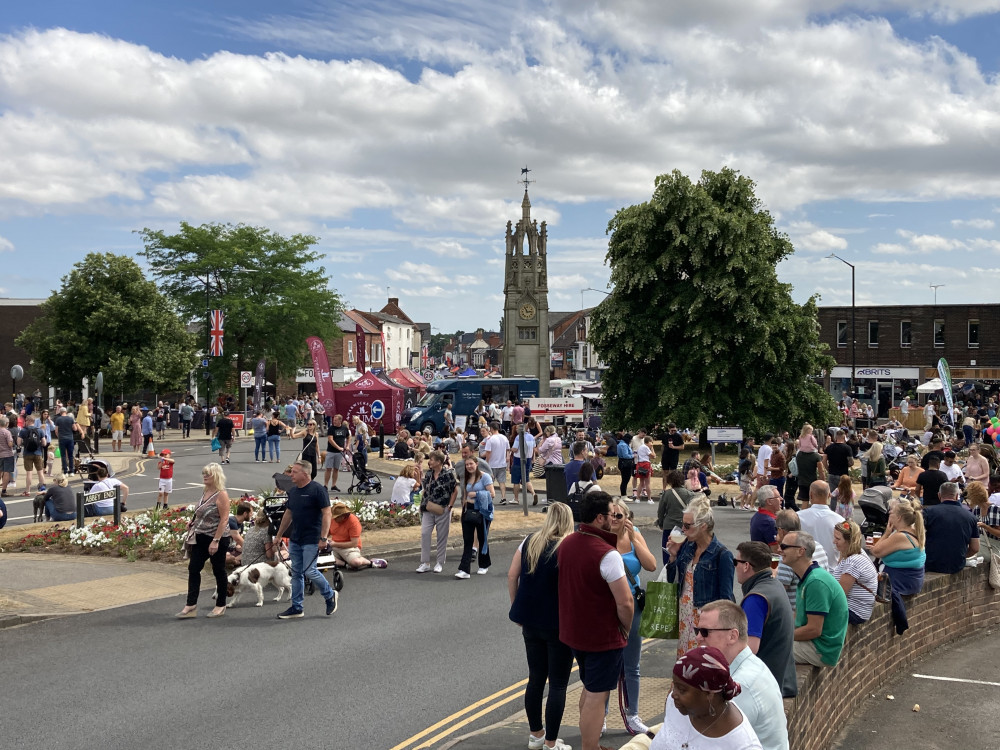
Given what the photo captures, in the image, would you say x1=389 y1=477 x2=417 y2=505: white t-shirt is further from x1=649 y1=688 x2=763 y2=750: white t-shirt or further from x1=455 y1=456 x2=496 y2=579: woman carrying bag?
x1=649 y1=688 x2=763 y2=750: white t-shirt

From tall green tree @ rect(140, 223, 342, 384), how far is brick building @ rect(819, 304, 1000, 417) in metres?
35.8

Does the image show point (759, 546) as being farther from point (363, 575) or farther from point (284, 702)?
point (363, 575)

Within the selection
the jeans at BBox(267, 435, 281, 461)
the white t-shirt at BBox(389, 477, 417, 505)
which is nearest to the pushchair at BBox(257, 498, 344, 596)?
the white t-shirt at BBox(389, 477, 417, 505)

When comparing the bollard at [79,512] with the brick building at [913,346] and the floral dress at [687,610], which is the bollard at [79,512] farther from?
the brick building at [913,346]

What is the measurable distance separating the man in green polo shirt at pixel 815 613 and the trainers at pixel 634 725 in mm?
1261

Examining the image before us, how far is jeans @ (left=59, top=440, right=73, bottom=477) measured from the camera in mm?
26297

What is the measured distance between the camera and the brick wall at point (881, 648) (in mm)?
6548

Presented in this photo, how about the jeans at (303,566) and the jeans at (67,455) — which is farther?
the jeans at (67,455)

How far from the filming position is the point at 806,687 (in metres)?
6.33

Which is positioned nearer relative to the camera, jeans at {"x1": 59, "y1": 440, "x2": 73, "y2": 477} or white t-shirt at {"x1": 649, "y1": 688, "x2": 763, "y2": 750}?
white t-shirt at {"x1": 649, "y1": 688, "x2": 763, "y2": 750}

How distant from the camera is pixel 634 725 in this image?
275 inches

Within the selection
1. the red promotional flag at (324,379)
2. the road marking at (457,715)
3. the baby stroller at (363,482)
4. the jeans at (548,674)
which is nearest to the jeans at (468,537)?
the road marking at (457,715)

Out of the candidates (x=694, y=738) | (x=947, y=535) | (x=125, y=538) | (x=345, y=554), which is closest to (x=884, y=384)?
(x=947, y=535)

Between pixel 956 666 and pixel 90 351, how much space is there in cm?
4666
